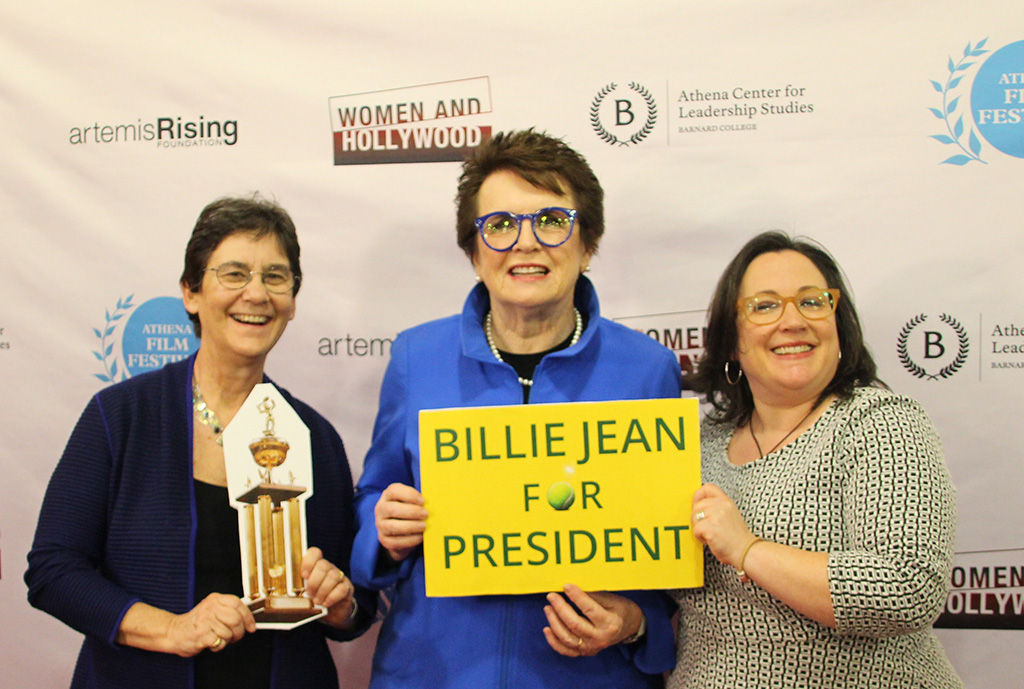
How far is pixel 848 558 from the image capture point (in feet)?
4.13

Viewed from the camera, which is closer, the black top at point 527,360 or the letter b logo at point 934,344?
the black top at point 527,360

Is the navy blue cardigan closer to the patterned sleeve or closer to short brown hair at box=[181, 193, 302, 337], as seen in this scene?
short brown hair at box=[181, 193, 302, 337]

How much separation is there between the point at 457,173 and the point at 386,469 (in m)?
1.08

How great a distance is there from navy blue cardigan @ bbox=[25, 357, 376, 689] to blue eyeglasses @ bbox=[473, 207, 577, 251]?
2.50ft

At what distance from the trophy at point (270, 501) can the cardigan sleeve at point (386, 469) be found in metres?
0.13

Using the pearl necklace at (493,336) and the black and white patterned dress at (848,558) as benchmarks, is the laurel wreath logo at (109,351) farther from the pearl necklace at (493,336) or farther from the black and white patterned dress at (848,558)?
the black and white patterned dress at (848,558)

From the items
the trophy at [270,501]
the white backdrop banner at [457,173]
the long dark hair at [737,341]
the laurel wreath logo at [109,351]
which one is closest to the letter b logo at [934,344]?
the white backdrop banner at [457,173]

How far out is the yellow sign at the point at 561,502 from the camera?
1.39 metres

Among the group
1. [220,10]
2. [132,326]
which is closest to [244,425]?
[132,326]

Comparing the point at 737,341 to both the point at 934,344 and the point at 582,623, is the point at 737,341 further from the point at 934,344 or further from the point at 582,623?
the point at 934,344

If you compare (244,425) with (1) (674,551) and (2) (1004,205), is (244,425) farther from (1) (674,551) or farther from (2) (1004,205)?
(2) (1004,205)

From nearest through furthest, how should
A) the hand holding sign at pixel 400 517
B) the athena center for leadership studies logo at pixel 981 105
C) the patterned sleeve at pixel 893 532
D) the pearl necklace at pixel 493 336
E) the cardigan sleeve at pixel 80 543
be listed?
the patterned sleeve at pixel 893 532
the hand holding sign at pixel 400 517
the cardigan sleeve at pixel 80 543
the pearl necklace at pixel 493 336
the athena center for leadership studies logo at pixel 981 105

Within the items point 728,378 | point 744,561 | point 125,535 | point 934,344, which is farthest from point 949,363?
point 125,535

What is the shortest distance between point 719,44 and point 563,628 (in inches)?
69.8
